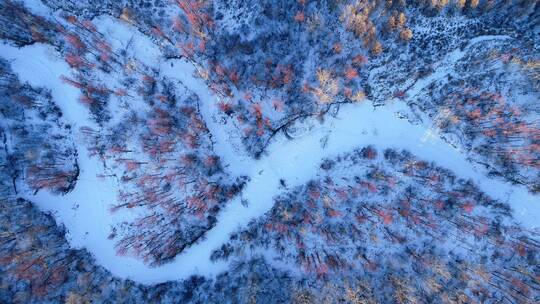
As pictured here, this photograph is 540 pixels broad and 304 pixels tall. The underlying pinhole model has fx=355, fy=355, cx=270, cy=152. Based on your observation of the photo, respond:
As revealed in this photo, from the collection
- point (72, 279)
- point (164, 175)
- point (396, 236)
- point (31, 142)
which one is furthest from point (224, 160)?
point (396, 236)

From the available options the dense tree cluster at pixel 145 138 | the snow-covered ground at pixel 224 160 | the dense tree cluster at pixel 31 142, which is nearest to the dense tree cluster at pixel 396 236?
the snow-covered ground at pixel 224 160

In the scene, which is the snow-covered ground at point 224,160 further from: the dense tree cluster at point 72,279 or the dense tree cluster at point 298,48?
the dense tree cluster at point 298,48

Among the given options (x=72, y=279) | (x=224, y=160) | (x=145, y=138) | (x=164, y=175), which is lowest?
(x=72, y=279)

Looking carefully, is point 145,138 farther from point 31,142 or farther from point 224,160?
point 31,142

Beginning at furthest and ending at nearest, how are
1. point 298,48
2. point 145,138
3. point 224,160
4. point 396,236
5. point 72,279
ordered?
1. point 224,160
2. point 298,48
3. point 145,138
4. point 396,236
5. point 72,279

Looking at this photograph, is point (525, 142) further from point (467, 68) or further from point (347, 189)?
point (347, 189)

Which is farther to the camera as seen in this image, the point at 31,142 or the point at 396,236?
the point at 396,236

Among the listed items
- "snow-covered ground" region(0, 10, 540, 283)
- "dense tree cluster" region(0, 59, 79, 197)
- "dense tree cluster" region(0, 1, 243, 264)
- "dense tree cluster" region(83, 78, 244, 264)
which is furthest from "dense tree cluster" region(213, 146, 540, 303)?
"dense tree cluster" region(0, 59, 79, 197)

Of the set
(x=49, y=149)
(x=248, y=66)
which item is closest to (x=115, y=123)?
(x=49, y=149)
